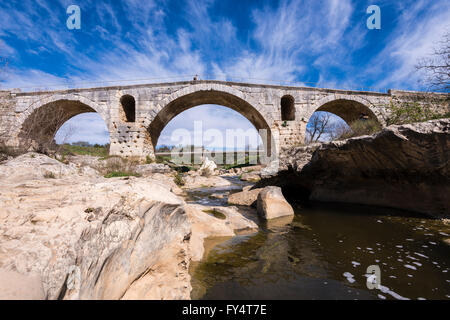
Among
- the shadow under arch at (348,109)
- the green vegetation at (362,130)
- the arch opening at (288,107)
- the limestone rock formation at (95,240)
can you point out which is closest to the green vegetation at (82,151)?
the limestone rock formation at (95,240)

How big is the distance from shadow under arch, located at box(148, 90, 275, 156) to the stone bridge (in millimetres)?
80

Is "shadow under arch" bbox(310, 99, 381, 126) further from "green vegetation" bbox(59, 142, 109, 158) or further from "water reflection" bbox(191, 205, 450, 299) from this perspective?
"green vegetation" bbox(59, 142, 109, 158)

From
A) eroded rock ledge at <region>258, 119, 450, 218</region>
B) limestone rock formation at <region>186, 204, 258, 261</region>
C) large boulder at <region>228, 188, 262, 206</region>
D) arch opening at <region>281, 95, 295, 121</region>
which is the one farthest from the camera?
arch opening at <region>281, 95, 295, 121</region>

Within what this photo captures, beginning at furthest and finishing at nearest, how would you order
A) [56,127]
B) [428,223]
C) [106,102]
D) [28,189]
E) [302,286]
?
[56,127]
[106,102]
[428,223]
[302,286]
[28,189]

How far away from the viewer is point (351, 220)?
4199 mm

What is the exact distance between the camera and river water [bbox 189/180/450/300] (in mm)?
1970

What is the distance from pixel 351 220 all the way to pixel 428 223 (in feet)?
4.37

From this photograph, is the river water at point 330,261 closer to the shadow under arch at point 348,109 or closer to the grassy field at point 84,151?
the grassy field at point 84,151

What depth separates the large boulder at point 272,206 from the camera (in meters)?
4.64

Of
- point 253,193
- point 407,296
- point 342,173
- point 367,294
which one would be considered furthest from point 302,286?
point 342,173

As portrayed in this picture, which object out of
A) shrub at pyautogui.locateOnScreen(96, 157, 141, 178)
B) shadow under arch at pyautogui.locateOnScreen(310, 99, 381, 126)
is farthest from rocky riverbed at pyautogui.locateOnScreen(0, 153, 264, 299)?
shadow under arch at pyautogui.locateOnScreen(310, 99, 381, 126)

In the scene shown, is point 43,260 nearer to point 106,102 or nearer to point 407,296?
point 407,296

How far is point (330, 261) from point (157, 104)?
14.7 meters

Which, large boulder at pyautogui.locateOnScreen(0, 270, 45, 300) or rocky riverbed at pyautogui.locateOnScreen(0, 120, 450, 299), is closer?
large boulder at pyautogui.locateOnScreen(0, 270, 45, 300)
